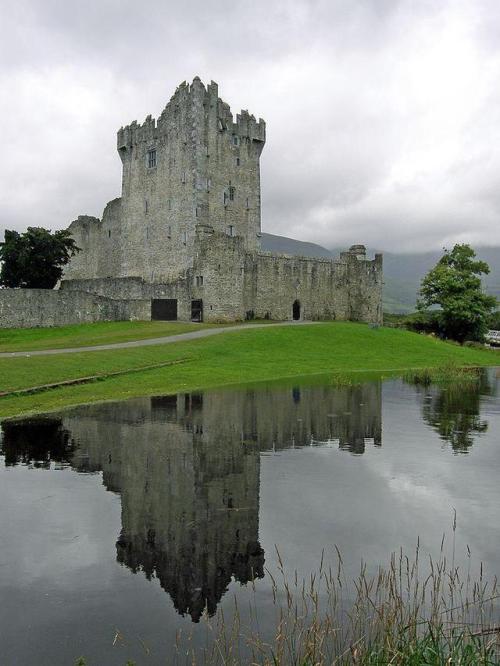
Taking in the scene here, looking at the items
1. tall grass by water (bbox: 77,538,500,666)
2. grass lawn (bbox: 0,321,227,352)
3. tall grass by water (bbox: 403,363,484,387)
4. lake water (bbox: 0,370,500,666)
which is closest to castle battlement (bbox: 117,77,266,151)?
grass lawn (bbox: 0,321,227,352)

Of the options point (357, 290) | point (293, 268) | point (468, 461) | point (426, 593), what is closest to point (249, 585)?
point (426, 593)

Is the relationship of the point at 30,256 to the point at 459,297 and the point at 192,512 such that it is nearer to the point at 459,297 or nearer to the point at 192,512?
the point at 459,297

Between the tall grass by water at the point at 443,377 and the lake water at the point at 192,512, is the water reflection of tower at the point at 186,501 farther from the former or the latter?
the tall grass by water at the point at 443,377

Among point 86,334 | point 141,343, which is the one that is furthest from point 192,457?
point 86,334

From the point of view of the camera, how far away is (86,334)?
4944 cm

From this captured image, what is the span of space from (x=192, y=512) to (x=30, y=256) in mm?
54973

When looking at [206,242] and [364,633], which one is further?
[206,242]

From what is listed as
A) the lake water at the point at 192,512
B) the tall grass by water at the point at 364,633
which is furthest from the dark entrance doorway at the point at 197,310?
the tall grass by water at the point at 364,633

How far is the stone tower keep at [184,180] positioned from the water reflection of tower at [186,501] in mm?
46067

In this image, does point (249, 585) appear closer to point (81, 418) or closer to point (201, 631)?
point (201, 631)

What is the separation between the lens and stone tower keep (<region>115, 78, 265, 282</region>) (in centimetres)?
6412

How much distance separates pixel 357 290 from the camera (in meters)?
71.6

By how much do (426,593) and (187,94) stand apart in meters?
62.4

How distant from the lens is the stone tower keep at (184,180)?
64125mm
